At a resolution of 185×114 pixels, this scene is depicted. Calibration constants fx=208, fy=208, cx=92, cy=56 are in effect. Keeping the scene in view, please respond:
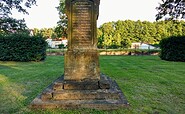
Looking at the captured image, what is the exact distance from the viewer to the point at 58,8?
3838 centimetres

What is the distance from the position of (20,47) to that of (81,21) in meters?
12.7

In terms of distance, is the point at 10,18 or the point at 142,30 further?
the point at 142,30

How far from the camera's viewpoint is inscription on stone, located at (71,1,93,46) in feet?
18.7

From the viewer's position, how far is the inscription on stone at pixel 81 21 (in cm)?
571

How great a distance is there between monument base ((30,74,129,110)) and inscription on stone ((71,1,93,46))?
1266 millimetres

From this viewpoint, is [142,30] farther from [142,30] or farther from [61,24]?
[61,24]

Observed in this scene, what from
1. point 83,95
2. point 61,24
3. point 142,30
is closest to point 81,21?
point 83,95

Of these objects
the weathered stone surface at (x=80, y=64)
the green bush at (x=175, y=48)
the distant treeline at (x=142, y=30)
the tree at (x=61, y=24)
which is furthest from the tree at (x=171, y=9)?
the distant treeline at (x=142, y=30)

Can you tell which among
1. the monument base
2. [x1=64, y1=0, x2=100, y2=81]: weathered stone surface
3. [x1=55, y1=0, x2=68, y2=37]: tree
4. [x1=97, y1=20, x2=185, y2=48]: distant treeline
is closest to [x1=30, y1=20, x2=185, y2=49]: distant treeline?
[x1=97, y1=20, x2=185, y2=48]: distant treeline

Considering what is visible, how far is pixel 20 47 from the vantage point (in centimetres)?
1711

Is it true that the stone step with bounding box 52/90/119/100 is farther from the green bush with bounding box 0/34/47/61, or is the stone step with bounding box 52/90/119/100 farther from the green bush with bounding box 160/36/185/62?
the green bush with bounding box 160/36/185/62

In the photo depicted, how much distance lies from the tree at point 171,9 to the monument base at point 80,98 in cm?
1635

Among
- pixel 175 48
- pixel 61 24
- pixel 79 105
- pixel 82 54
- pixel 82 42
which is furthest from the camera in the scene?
pixel 61 24

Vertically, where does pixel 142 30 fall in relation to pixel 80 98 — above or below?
above
